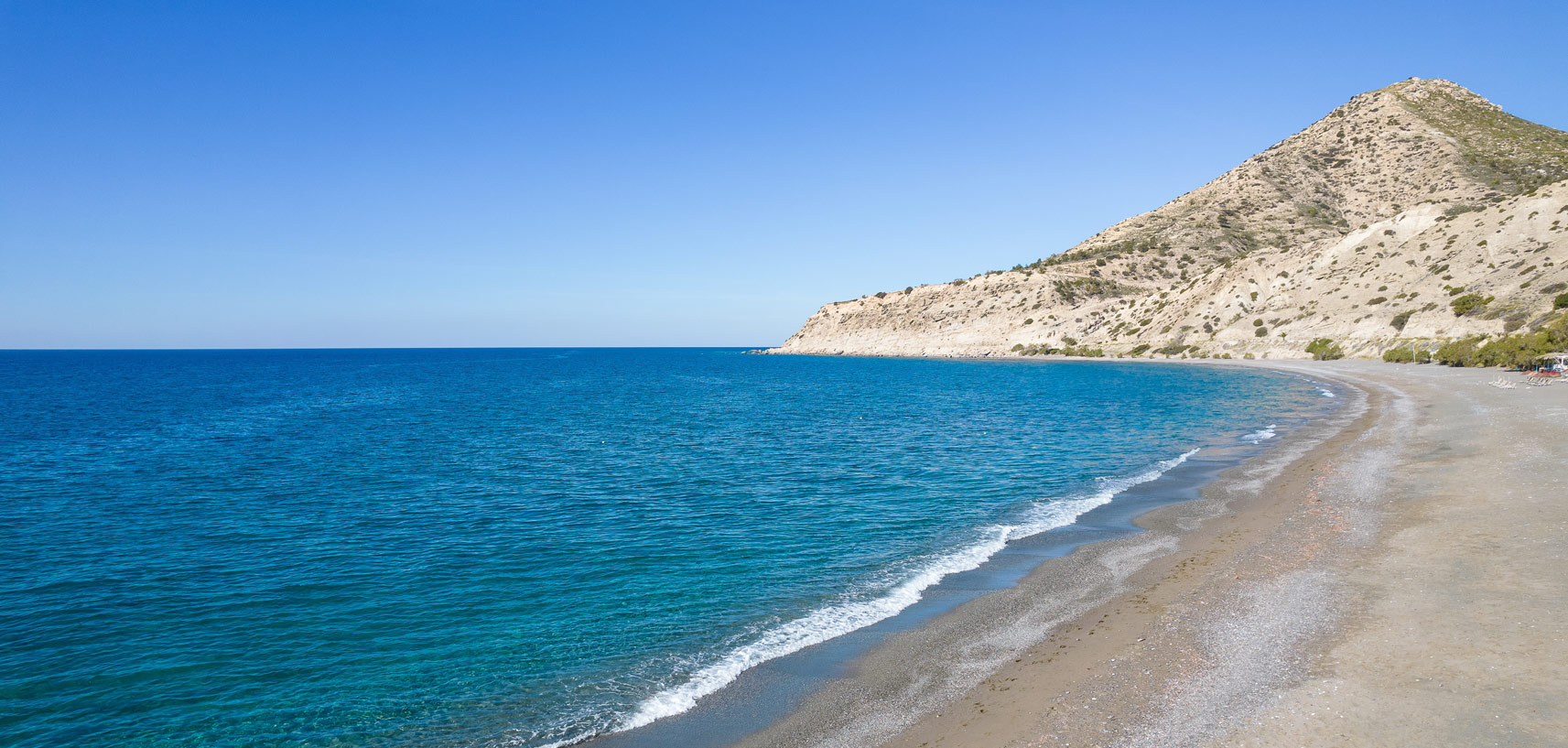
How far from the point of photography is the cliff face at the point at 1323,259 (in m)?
82.7

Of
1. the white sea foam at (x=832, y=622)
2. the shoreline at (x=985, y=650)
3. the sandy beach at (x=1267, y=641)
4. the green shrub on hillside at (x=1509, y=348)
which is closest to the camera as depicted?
the sandy beach at (x=1267, y=641)

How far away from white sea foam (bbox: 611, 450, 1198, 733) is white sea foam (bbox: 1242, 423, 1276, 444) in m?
16.7

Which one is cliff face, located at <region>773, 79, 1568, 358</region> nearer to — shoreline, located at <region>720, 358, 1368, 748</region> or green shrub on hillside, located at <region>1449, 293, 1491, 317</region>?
green shrub on hillside, located at <region>1449, 293, 1491, 317</region>

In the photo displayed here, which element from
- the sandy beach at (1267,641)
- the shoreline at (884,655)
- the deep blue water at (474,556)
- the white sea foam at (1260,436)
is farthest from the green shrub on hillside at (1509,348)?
the shoreline at (884,655)

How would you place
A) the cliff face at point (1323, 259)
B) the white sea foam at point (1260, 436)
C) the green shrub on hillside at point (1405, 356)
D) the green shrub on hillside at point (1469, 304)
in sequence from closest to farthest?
the white sea foam at point (1260, 436), the green shrub on hillside at point (1405, 356), the green shrub on hillside at point (1469, 304), the cliff face at point (1323, 259)

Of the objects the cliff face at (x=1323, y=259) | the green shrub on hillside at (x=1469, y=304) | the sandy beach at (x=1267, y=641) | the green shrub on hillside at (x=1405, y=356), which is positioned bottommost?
the sandy beach at (x=1267, y=641)

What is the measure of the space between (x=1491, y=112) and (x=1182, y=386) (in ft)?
411

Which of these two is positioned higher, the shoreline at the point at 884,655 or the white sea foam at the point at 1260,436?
the white sea foam at the point at 1260,436

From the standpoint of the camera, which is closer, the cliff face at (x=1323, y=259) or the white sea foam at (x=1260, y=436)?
the white sea foam at (x=1260, y=436)

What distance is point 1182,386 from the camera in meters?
67.0

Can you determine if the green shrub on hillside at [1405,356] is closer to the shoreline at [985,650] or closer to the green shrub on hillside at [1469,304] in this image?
the green shrub on hillside at [1469,304]

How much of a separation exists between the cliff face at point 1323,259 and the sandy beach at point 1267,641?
72.2 meters

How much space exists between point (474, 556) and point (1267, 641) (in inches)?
636

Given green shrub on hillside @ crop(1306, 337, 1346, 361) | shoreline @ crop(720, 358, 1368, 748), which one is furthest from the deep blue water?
green shrub on hillside @ crop(1306, 337, 1346, 361)
